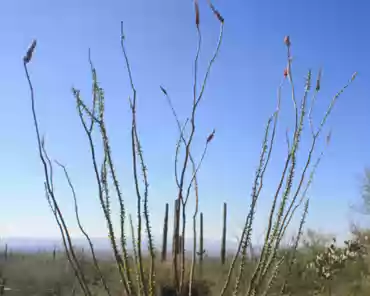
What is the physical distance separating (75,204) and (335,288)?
45.3 feet

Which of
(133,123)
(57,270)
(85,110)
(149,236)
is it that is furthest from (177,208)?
(57,270)

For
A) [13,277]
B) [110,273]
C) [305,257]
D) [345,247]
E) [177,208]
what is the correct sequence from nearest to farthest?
[177,208] < [345,247] < [305,257] < [110,273] < [13,277]

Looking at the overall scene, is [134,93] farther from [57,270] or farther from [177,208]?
[57,270]

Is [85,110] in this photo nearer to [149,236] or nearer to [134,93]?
[134,93]

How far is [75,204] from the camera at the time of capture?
80.5 inches

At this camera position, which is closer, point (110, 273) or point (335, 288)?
point (335, 288)

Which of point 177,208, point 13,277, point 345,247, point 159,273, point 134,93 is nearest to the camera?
point 134,93

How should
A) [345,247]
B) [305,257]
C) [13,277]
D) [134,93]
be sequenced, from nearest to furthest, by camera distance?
1. [134,93]
2. [345,247]
3. [305,257]
4. [13,277]

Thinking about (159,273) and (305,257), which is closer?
(159,273)

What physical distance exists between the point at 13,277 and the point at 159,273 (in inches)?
684

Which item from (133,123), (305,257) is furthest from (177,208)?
(305,257)

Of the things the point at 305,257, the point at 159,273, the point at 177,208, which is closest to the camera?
the point at 177,208

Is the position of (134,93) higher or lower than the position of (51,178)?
higher

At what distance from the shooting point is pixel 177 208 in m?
2.12
